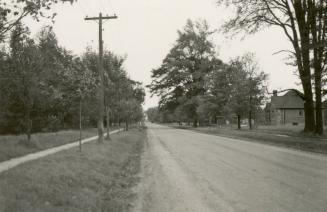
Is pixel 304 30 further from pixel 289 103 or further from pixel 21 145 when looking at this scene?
pixel 289 103

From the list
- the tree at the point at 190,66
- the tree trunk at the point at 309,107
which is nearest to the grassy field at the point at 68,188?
the tree trunk at the point at 309,107

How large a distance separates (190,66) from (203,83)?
4636 mm

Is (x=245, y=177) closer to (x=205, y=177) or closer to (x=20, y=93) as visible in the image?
(x=205, y=177)

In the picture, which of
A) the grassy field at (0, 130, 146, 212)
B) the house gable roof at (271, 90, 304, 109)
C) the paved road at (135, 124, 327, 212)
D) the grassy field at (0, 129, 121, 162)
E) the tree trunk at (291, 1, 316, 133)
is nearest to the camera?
the grassy field at (0, 130, 146, 212)

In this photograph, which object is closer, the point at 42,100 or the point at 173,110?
the point at 42,100

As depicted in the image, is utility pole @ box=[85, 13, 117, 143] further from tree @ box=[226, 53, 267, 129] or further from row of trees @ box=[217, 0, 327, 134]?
tree @ box=[226, 53, 267, 129]

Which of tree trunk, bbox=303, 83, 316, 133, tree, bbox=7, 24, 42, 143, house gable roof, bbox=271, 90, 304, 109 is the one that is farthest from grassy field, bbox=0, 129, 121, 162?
house gable roof, bbox=271, 90, 304, 109

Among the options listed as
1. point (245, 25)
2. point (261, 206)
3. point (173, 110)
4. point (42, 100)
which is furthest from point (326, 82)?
point (173, 110)

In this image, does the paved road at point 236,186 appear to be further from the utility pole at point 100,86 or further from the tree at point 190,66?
the tree at point 190,66

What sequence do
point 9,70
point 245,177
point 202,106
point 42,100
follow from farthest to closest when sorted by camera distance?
point 202,106, point 42,100, point 9,70, point 245,177

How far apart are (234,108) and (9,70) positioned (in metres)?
34.3

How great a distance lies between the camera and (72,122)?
5422cm

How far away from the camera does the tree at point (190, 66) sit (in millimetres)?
71125

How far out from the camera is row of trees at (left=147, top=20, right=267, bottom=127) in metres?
50.1
